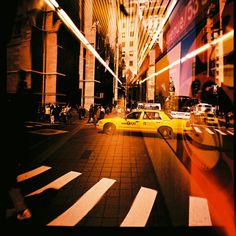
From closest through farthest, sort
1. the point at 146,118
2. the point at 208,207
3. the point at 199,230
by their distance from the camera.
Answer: the point at 199,230, the point at 208,207, the point at 146,118

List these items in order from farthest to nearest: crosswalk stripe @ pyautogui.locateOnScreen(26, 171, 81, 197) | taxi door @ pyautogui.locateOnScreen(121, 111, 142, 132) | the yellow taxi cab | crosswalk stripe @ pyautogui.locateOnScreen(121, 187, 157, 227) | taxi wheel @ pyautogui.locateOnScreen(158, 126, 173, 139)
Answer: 1. taxi door @ pyautogui.locateOnScreen(121, 111, 142, 132)
2. taxi wheel @ pyautogui.locateOnScreen(158, 126, 173, 139)
3. the yellow taxi cab
4. crosswalk stripe @ pyautogui.locateOnScreen(26, 171, 81, 197)
5. crosswalk stripe @ pyautogui.locateOnScreen(121, 187, 157, 227)

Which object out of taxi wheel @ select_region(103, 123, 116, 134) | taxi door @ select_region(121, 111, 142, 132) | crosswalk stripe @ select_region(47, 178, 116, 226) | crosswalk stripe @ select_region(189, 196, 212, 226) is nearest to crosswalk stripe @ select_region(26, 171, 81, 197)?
crosswalk stripe @ select_region(47, 178, 116, 226)

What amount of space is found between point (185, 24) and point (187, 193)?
749 centimetres

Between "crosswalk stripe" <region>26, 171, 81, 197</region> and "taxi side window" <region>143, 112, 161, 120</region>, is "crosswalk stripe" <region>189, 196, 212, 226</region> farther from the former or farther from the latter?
"taxi side window" <region>143, 112, 161, 120</region>

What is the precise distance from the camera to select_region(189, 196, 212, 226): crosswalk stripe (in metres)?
3.80

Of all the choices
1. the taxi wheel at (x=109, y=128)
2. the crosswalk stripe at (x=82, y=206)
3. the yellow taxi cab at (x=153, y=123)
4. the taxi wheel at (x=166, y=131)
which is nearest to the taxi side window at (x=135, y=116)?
the yellow taxi cab at (x=153, y=123)

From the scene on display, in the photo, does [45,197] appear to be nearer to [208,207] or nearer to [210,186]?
[208,207]

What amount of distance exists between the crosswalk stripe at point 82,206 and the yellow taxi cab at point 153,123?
23.8 ft

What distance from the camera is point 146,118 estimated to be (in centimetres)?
1285

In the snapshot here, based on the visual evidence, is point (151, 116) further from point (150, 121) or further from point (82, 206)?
point (82, 206)

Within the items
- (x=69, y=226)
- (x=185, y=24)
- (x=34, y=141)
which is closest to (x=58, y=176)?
(x=69, y=226)

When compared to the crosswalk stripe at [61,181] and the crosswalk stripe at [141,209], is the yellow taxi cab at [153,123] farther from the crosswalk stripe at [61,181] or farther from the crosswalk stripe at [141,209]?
the crosswalk stripe at [141,209]

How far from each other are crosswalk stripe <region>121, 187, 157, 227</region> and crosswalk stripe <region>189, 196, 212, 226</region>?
0.79 meters

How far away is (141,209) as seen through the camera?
427 centimetres
